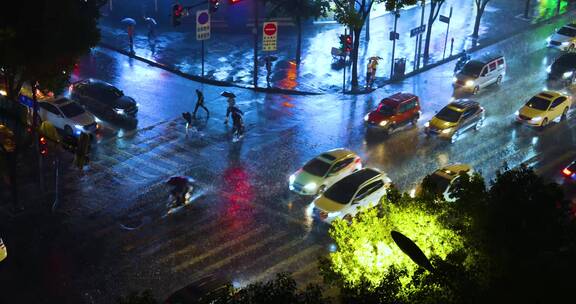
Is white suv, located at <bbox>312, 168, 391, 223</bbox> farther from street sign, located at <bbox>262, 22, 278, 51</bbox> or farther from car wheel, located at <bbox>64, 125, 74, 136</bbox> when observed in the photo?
street sign, located at <bbox>262, 22, 278, 51</bbox>

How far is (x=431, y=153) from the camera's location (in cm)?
3278

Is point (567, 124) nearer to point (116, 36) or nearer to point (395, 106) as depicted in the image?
point (395, 106)

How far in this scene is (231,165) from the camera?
102 feet

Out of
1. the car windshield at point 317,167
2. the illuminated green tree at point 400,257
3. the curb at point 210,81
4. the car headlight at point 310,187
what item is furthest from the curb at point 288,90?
the illuminated green tree at point 400,257

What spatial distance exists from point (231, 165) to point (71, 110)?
8423mm

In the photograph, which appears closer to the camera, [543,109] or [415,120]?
[543,109]

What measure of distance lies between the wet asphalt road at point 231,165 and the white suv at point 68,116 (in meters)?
0.93

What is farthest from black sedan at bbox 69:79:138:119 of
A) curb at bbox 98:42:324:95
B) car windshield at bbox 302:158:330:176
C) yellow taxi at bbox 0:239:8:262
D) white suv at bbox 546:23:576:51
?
white suv at bbox 546:23:576:51

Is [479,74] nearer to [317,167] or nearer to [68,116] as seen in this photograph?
[317,167]

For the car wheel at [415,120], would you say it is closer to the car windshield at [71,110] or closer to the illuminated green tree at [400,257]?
the car windshield at [71,110]

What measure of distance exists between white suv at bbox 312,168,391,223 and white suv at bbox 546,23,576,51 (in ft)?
77.5

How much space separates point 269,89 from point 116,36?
1347cm

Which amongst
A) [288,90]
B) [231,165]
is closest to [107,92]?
[231,165]

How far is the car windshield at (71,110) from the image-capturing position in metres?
33.6
